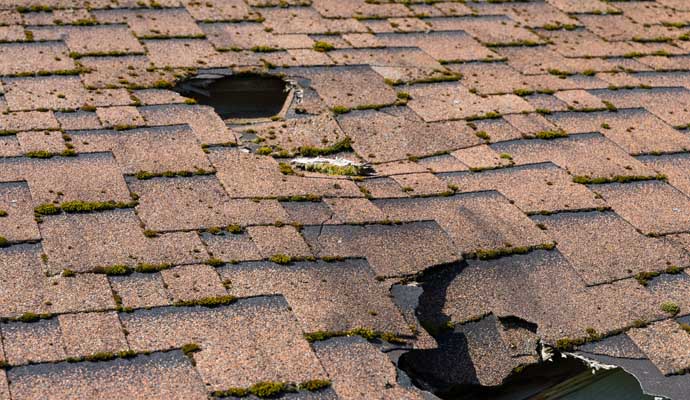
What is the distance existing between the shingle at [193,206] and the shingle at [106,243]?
265 millimetres

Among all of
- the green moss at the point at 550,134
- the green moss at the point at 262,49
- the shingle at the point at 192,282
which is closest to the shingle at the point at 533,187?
the green moss at the point at 550,134

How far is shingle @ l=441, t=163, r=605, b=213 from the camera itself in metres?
14.5

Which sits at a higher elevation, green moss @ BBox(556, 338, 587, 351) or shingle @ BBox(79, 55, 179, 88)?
shingle @ BBox(79, 55, 179, 88)

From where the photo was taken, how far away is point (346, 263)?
12609 millimetres

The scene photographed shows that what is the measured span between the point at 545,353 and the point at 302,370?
10.3 feet

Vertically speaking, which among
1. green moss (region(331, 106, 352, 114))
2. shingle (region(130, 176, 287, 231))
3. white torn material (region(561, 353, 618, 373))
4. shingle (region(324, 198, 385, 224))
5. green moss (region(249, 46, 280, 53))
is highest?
green moss (region(249, 46, 280, 53))

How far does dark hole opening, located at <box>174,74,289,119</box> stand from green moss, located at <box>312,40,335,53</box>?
1464mm

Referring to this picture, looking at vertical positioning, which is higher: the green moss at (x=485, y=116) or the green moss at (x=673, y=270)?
the green moss at (x=485, y=116)

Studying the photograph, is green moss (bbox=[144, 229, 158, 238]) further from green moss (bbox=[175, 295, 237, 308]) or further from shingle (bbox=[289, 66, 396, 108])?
shingle (bbox=[289, 66, 396, 108])

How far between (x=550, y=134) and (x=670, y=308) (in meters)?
4.52

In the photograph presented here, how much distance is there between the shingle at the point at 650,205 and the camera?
14352 millimetres

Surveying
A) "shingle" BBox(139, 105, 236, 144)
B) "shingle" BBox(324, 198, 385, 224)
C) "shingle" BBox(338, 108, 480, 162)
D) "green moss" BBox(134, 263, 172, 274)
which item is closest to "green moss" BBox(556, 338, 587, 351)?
"shingle" BBox(324, 198, 385, 224)

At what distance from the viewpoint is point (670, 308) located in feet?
41.5

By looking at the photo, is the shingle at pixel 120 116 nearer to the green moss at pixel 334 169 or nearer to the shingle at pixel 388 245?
the green moss at pixel 334 169
